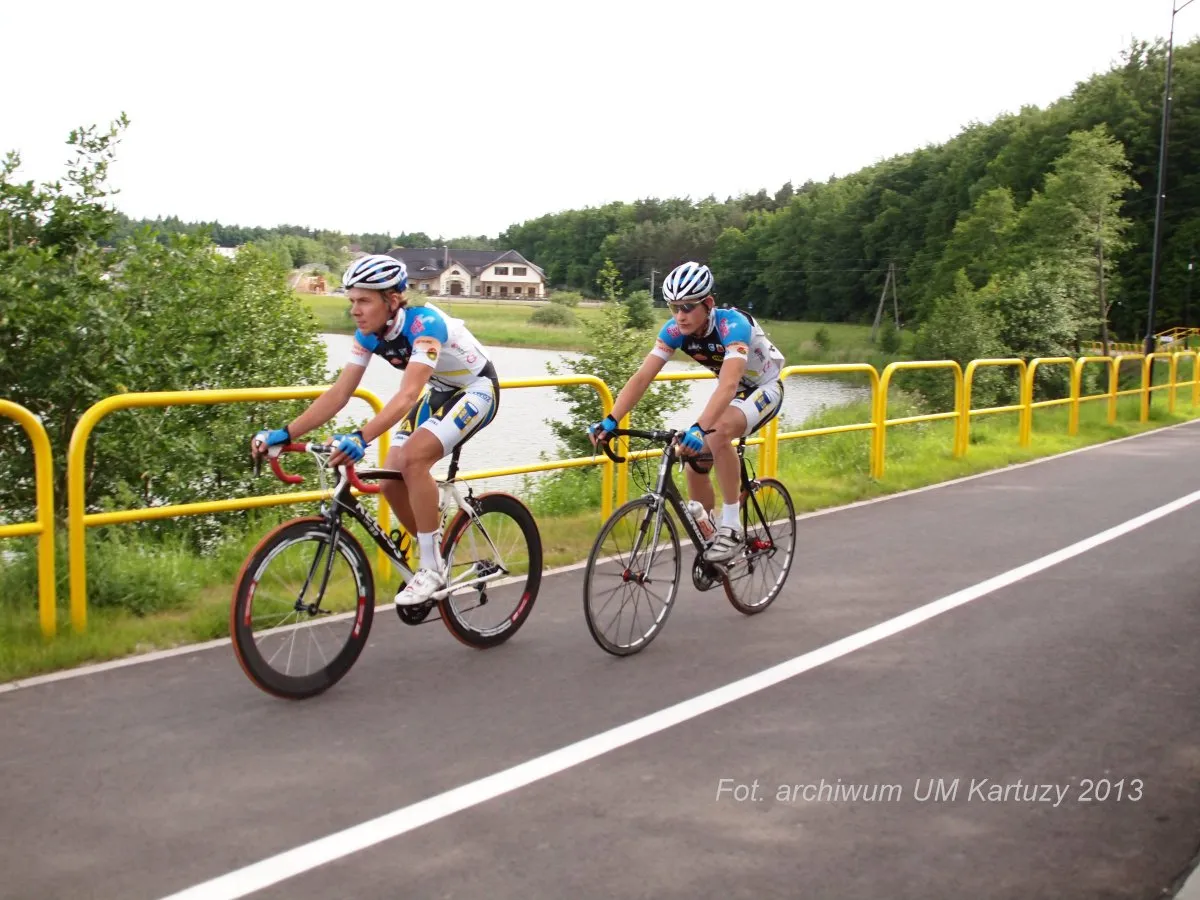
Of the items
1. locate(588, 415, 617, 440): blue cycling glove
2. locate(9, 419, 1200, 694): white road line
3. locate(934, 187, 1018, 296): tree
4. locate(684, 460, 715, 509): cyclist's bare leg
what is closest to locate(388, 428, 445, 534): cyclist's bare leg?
locate(588, 415, 617, 440): blue cycling glove

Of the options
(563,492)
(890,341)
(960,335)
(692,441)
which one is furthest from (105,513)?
(890,341)

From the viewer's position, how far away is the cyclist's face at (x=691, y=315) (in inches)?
259

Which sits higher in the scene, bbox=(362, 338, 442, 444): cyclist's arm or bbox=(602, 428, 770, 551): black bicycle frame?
bbox=(362, 338, 442, 444): cyclist's arm

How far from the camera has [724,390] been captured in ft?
21.1

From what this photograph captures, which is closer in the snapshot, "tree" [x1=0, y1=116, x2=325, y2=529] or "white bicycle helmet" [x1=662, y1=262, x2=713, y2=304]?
"white bicycle helmet" [x1=662, y1=262, x2=713, y2=304]

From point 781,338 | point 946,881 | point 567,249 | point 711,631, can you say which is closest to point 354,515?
point 711,631

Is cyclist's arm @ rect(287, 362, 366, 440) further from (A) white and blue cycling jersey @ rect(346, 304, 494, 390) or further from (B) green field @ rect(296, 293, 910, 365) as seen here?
(B) green field @ rect(296, 293, 910, 365)

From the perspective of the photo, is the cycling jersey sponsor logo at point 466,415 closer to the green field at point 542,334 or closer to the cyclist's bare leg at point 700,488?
the cyclist's bare leg at point 700,488

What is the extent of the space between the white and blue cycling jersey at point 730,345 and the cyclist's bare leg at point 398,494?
1.50m

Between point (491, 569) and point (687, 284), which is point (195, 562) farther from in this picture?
point (687, 284)

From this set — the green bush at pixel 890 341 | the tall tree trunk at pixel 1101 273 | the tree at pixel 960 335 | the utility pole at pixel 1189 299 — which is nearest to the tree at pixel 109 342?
the tree at pixel 960 335

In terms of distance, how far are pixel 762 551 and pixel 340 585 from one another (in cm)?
266

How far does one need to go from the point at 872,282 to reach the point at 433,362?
11728 cm

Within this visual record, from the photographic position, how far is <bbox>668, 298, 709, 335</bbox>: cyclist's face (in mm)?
6582
